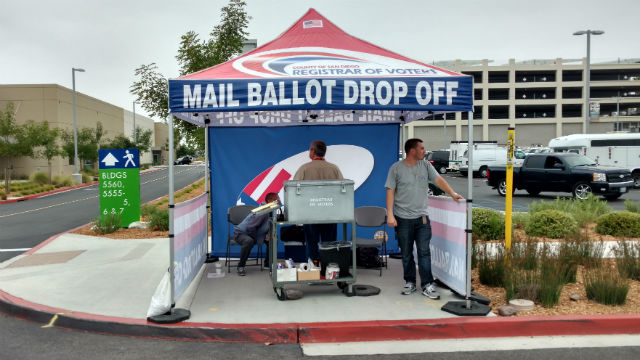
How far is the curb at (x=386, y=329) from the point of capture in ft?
17.1

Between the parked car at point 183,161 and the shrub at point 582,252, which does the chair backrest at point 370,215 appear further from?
the parked car at point 183,161

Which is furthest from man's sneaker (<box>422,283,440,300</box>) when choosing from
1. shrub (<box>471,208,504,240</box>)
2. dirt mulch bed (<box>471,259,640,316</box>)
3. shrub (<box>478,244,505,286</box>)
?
shrub (<box>471,208,504,240</box>)

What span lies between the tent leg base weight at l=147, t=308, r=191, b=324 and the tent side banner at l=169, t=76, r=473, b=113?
7.35 feet

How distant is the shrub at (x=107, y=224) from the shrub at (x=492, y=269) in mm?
8952

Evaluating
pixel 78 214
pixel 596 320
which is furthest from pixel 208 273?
pixel 78 214

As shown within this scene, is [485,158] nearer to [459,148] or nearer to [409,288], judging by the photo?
[459,148]

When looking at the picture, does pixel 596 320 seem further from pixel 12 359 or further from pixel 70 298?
pixel 70 298

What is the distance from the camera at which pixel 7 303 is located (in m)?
6.38

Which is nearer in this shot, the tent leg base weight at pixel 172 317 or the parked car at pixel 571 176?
the tent leg base weight at pixel 172 317

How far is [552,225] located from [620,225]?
4.70 feet

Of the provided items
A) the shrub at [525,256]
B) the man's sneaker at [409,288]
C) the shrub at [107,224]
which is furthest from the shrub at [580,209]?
the shrub at [107,224]

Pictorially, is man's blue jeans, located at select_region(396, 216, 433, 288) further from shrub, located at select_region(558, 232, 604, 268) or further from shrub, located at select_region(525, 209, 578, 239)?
shrub, located at select_region(525, 209, 578, 239)

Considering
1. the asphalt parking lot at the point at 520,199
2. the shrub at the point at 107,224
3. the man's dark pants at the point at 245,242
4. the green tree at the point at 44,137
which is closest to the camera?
the man's dark pants at the point at 245,242

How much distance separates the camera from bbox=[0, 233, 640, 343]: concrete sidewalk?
525 centimetres
